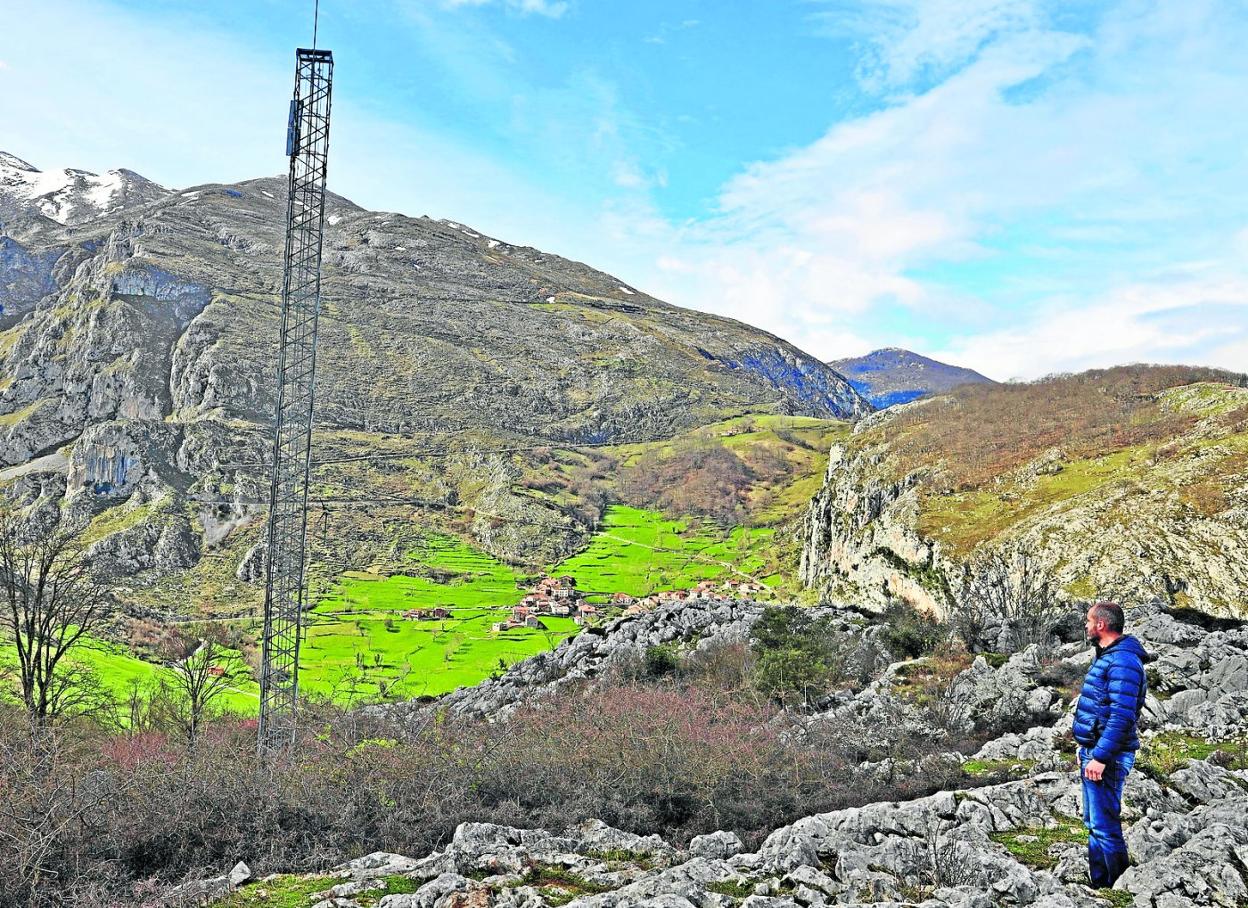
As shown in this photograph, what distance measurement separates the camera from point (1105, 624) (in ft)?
22.7

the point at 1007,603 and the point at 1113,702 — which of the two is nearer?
the point at 1113,702

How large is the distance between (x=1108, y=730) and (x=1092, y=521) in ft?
80.0

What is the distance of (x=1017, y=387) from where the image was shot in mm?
57688

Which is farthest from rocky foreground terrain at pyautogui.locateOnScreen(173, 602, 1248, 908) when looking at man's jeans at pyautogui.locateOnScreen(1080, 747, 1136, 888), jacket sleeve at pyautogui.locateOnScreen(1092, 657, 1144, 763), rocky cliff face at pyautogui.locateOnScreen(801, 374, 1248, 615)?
rocky cliff face at pyautogui.locateOnScreen(801, 374, 1248, 615)

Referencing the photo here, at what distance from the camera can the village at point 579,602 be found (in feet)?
216

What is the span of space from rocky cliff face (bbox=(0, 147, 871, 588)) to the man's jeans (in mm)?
89209

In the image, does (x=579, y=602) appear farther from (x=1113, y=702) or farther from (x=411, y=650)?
(x=1113, y=702)

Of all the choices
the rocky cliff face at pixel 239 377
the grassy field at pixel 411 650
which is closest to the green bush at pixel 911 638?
the grassy field at pixel 411 650

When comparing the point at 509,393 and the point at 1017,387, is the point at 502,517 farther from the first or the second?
the point at 1017,387

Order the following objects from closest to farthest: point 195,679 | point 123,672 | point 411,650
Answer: point 195,679, point 123,672, point 411,650

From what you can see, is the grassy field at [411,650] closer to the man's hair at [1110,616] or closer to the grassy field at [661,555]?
the grassy field at [661,555]

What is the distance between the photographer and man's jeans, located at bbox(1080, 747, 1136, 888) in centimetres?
672

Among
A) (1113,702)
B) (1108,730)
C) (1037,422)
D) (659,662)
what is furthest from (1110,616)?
(1037,422)

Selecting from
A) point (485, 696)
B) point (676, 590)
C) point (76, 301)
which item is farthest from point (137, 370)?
point (485, 696)
